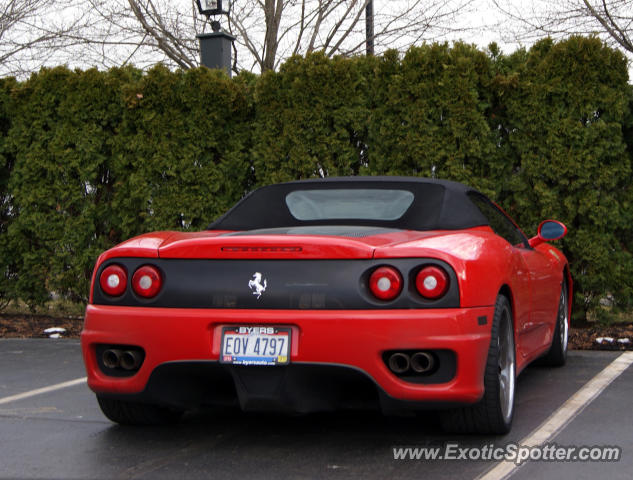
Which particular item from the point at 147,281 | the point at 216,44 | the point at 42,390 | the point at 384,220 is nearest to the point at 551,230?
the point at 384,220

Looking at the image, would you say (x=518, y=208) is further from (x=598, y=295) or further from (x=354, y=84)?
(x=354, y=84)

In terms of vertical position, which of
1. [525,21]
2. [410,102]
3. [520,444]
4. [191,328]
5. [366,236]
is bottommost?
[520,444]

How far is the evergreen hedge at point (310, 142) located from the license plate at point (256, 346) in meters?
4.71

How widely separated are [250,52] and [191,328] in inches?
542

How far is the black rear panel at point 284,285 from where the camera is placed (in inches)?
135

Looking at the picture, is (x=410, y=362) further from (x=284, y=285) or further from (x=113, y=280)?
(x=113, y=280)

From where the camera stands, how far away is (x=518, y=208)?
7828 millimetres

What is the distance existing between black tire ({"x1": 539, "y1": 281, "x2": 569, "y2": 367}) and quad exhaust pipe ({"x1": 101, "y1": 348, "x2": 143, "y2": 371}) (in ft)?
10.7

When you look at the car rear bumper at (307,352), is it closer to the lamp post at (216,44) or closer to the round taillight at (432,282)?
the round taillight at (432,282)

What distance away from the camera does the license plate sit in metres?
3.42

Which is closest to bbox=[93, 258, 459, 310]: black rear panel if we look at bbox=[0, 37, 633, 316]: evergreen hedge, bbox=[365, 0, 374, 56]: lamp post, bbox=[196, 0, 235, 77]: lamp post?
bbox=[0, 37, 633, 316]: evergreen hedge

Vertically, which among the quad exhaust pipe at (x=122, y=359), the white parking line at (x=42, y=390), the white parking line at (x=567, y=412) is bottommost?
the white parking line at (x=42, y=390)

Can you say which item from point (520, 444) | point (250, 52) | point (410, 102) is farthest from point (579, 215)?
point (250, 52)

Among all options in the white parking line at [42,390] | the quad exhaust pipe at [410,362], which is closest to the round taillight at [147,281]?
the quad exhaust pipe at [410,362]
